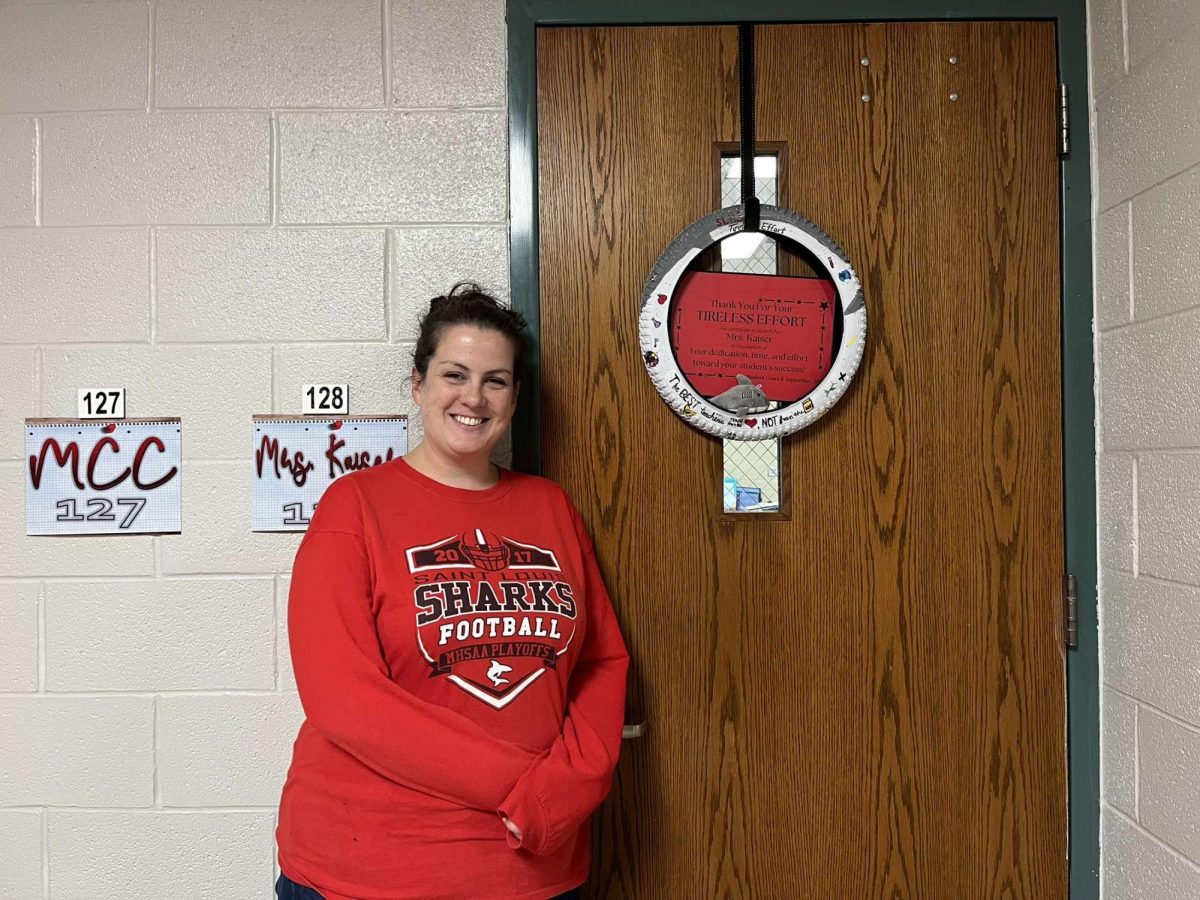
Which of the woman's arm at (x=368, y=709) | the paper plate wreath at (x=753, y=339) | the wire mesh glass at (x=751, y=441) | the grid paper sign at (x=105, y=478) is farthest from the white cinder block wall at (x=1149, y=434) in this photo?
the grid paper sign at (x=105, y=478)

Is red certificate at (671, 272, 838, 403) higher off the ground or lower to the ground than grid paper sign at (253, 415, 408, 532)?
higher

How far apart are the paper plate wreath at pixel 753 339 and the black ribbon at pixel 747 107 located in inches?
1.5

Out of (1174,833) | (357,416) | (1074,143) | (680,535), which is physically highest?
(1074,143)

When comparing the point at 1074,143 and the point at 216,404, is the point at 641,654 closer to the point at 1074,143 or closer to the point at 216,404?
the point at 216,404

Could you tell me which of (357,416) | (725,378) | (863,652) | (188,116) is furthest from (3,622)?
(863,652)

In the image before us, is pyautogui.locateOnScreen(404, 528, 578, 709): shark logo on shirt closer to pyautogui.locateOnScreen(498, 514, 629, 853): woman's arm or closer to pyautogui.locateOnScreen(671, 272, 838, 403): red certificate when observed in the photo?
pyautogui.locateOnScreen(498, 514, 629, 853): woman's arm

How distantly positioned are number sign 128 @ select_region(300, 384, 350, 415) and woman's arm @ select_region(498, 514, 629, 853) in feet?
1.56

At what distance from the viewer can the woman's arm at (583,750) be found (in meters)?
1.13

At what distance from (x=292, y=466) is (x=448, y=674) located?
52 cm

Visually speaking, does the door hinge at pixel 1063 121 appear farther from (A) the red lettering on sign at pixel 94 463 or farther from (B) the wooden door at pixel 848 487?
(A) the red lettering on sign at pixel 94 463

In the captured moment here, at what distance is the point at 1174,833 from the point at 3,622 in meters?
1.94

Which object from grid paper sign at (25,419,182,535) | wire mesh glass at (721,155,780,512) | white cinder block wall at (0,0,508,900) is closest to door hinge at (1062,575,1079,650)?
wire mesh glass at (721,155,780,512)

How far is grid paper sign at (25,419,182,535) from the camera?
146 cm

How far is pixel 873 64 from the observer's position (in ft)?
4.90
